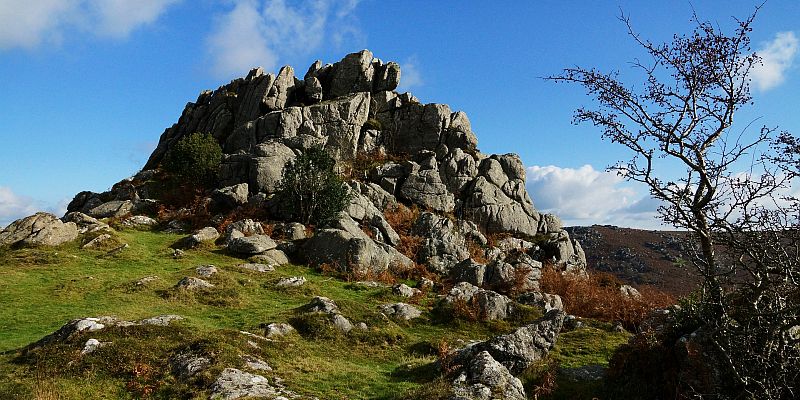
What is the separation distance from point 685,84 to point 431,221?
3625 centimetres

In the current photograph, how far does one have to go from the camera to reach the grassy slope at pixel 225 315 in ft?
46.9

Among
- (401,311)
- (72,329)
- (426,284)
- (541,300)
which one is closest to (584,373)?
(401,311)

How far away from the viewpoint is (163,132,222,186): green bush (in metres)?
52.3

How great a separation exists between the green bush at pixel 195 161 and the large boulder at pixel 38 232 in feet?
57.8

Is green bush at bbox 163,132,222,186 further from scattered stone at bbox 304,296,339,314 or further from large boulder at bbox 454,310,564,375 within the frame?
large boulder at bbox 454,310,564,375

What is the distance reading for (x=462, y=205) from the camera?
181 feet

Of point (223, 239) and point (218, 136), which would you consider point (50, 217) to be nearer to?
point (223, 239)

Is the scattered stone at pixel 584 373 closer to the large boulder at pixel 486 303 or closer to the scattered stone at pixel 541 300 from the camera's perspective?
the large boulder at pixel 486 303

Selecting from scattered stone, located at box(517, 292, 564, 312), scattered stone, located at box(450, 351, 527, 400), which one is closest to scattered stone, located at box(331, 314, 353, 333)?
scattered stone, located at box(450, 351, 527, 400)

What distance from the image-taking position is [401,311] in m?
24.6

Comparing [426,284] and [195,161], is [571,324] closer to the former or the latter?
[426,284]

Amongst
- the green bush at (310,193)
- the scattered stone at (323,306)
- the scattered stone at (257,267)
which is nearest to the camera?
the scattered stone at (323,306)

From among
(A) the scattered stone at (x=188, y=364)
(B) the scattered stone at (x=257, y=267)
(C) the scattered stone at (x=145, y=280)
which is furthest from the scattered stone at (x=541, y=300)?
(C) the scattered stone at (x=145, y=280)

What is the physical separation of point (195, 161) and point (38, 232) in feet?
65.4
